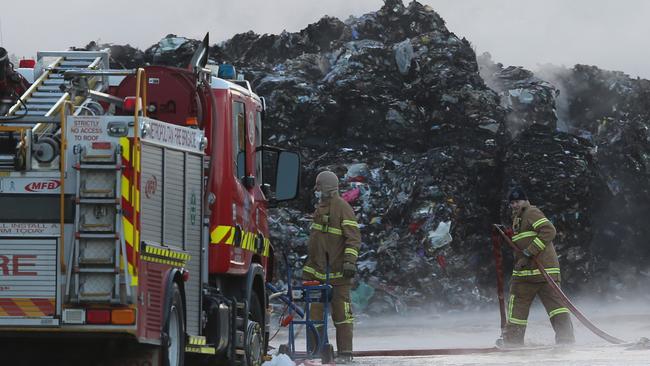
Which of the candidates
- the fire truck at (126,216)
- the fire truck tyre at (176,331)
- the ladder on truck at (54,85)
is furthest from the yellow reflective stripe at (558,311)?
the fire truck tyre at (176,331)

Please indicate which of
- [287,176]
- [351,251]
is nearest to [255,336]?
[287,176]

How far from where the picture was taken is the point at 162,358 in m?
7.61

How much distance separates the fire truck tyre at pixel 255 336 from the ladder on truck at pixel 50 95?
6.11 feet

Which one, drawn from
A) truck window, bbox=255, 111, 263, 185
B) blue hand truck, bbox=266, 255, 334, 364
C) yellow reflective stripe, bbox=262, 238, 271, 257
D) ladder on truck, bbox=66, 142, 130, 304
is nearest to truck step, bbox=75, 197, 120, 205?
ladder on truck, bbox=66, 142, 130, 304

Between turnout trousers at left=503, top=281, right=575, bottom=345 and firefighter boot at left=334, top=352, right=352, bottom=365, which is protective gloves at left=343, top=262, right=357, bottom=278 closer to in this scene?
firefighter boot at left=334, top=352, right=352, bottom=365

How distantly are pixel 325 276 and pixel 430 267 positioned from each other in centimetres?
374

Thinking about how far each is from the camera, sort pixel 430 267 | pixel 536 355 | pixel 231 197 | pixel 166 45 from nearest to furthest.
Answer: pixel 231 197, pixel 536 355, pixel 430 267, pixel 166 45

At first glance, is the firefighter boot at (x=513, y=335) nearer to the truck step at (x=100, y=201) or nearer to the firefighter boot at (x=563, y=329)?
the firefighter boot at (x=563, y=329)

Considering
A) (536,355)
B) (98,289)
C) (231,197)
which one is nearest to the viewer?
(98,289)

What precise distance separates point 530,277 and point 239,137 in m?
4.92

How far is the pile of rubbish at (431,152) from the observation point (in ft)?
52.9

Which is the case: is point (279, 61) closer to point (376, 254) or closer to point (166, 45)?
point (166, 45)

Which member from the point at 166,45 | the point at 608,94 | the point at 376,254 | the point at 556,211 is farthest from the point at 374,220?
the point at 608,94

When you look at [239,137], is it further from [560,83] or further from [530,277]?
[560,83]
